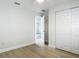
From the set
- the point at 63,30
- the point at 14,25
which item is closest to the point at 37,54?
the point at 63,30

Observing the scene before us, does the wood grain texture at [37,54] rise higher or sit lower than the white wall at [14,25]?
lower

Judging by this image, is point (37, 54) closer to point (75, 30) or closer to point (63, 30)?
point (63, 30)

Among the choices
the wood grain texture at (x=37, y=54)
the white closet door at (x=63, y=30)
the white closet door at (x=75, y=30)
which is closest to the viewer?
the wood grain texture at (x=37, y=54)

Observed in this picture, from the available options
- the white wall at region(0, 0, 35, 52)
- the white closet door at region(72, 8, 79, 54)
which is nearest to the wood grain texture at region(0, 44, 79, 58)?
the white closet door at region(72, 8, 79, 54)

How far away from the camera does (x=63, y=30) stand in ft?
12.5

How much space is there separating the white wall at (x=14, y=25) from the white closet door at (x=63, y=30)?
199 centimetres

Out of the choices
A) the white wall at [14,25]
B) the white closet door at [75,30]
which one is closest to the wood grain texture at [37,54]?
the white closet door at [75,30]

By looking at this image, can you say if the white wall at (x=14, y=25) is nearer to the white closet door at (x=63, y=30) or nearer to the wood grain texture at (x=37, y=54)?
the wood grain texture at (x=37, y=54)

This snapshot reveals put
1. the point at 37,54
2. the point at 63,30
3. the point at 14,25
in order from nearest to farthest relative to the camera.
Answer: the point at 37,54 → the point at 63,30 → the point at 14,25

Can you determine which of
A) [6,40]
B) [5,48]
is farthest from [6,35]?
[5,48]

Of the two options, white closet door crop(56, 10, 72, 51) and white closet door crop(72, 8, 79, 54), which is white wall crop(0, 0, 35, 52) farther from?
white closet door crop(72, 8, 79, 54)

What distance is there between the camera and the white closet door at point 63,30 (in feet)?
11.8

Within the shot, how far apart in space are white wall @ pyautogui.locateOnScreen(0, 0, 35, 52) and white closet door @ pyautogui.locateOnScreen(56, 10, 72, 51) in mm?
1993

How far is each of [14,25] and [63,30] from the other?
2722mm
